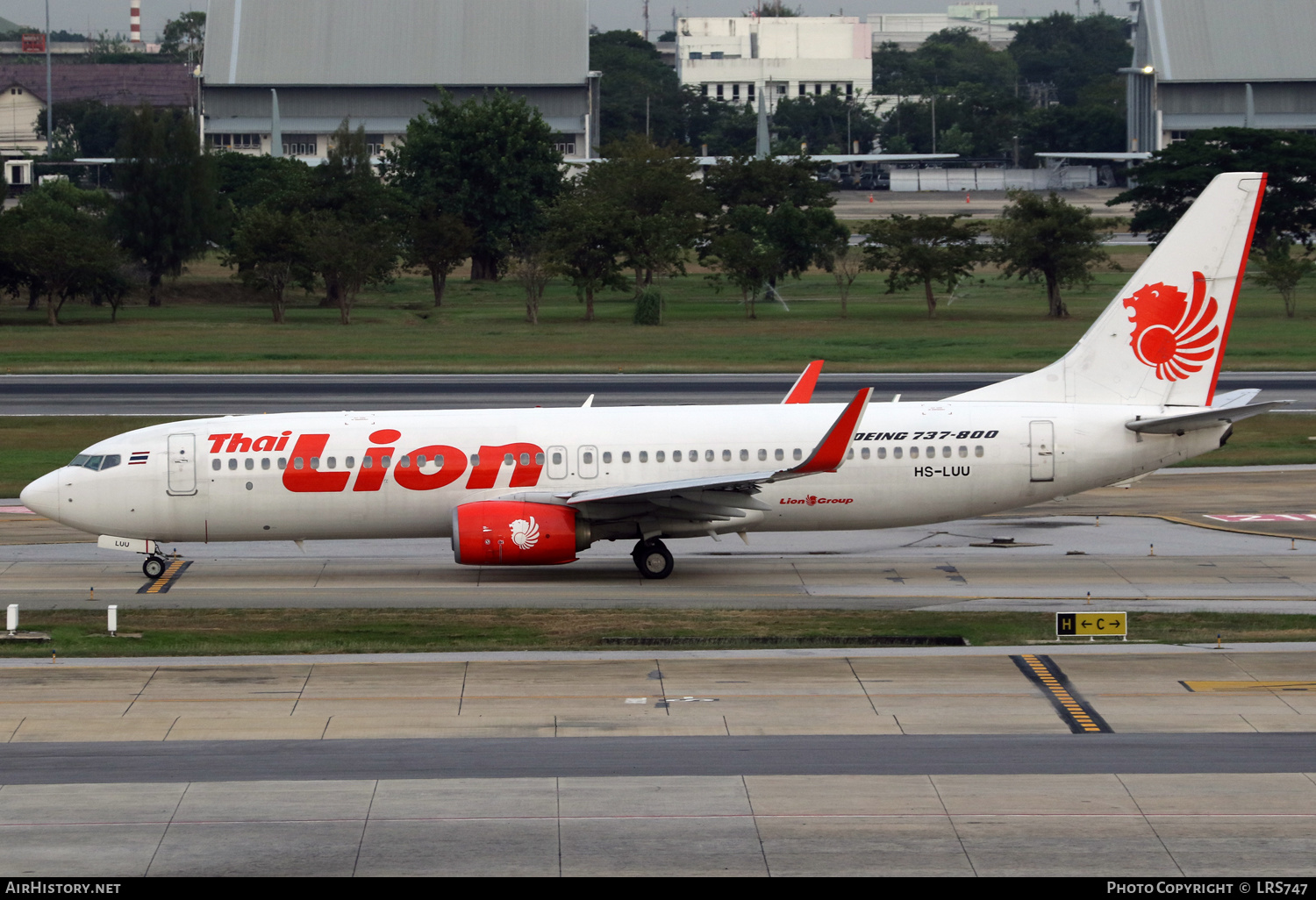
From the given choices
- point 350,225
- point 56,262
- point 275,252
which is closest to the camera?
point 56,262

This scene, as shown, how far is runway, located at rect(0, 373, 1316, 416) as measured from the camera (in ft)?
205

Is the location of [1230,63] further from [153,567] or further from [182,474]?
[153,567]

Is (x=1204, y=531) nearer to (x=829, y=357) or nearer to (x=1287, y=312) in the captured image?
(x=829, y=357)

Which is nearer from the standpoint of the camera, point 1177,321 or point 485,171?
point 1177,321

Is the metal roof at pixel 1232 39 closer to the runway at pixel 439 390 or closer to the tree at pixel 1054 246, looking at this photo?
the tree at pixel 1054 246

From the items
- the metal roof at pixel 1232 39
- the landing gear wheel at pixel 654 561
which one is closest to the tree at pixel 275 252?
the landing gear wheel at pixel 654 561

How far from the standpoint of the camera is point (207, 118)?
197875mm

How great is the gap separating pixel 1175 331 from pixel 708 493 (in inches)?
472

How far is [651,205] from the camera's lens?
11906 centimetres

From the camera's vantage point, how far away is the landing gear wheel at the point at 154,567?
35.9 metres

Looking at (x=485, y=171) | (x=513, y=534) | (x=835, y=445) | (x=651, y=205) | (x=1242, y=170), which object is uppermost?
(x=485, y=171)

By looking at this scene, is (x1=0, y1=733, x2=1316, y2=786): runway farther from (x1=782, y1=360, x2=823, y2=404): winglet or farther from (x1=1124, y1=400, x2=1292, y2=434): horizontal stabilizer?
(x1=782, y1=360, x2=823, y2=404): winglet

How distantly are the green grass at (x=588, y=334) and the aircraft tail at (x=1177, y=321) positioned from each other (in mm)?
36204

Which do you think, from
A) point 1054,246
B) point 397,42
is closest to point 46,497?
point 1054,246
